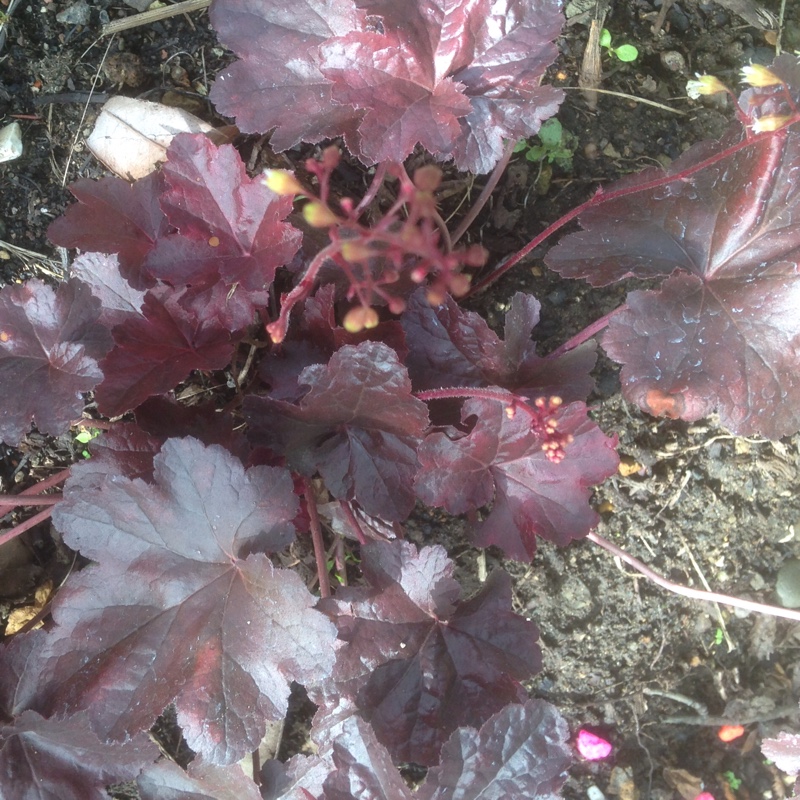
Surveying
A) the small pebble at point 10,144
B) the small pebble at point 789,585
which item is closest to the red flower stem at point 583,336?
the small pebble at point 789,585

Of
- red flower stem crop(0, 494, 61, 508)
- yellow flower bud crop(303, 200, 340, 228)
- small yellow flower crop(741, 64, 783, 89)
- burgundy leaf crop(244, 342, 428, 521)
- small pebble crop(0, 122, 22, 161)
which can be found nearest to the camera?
yellow flower bud crop(303, 200, 340, 228)

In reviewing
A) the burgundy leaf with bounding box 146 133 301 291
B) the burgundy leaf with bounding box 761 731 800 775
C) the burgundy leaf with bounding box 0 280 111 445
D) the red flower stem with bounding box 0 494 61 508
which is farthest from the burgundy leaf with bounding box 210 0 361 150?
the burgundy leaf with bounding box 761 731 800 775

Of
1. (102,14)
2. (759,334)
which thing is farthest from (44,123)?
(759,334)

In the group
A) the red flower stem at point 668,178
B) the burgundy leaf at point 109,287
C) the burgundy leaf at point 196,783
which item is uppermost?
the red flower stem at point 668,178

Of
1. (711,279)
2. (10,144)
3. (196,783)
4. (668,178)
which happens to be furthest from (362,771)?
(10,144)

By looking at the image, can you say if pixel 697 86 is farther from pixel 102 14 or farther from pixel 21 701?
pixel 21 701

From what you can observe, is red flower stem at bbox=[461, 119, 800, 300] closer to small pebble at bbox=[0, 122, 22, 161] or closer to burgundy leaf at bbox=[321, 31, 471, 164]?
burgundy leaf at bbox=[321, 31, 471, 164]

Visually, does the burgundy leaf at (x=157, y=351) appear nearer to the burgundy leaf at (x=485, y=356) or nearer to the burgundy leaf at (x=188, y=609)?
the burgundy leaf at (x=188, y=609)
